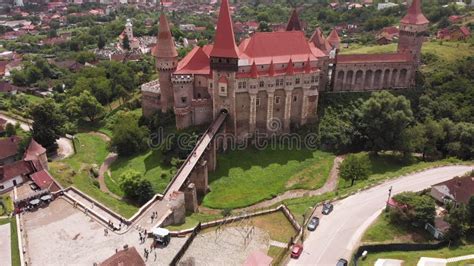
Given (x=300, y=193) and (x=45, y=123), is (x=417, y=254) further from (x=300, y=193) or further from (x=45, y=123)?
(x=45, y=123)

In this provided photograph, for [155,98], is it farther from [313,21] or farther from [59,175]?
[313,21]

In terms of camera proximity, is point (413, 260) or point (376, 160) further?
point (376, 160)

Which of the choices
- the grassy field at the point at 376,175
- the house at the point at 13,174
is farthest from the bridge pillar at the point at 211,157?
the house at the point at 13,174

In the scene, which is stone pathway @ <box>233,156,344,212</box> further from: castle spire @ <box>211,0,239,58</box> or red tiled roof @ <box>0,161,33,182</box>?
red tiled roof @ <box>0,161,33,182</box>

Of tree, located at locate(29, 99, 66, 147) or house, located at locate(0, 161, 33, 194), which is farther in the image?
tree, located at locate(29, 99, 66, 147)

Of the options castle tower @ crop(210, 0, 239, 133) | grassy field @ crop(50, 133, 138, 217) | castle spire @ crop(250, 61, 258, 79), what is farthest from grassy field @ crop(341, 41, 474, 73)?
grassy field @ crop(50, 133, 138, 217)

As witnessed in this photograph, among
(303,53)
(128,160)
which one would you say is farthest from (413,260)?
(128,160)
